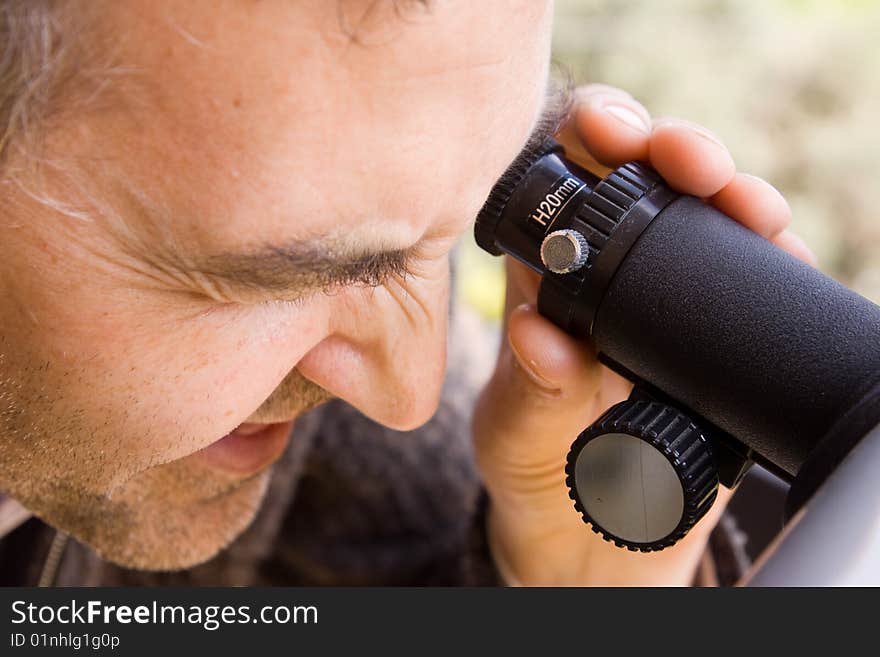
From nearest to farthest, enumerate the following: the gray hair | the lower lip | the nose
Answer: the gray hair, the nose, the lower lip

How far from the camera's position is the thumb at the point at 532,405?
76 centimetres

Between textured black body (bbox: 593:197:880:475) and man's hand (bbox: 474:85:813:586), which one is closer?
textured black body (bbox: 593:197:880:475)

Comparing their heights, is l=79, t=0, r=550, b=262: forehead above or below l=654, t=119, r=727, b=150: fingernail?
above

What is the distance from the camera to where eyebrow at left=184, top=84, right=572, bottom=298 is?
55 cm

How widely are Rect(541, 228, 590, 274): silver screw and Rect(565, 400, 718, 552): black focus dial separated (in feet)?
0.34

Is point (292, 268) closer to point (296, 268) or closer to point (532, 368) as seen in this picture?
point (296, 268)

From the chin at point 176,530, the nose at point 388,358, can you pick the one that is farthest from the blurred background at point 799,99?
the nose at point 388,358

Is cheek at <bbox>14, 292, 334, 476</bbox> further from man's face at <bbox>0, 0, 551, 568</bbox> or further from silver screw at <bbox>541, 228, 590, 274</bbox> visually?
silver screw at <bbox>541, 228, 590, 274</bbox>

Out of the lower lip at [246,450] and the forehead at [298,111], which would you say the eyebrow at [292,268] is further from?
the lower lip at [246,450]

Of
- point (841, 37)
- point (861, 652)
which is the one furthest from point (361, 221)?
point (841, 37)

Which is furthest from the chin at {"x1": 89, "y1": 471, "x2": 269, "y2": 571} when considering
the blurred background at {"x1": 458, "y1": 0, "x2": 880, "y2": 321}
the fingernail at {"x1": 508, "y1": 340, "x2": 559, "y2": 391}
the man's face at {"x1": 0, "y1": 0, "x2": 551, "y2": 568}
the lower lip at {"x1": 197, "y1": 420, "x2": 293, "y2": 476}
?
the blurred background at {"x1": 458, "y1": 0, "x2": 880, "y2": 321}

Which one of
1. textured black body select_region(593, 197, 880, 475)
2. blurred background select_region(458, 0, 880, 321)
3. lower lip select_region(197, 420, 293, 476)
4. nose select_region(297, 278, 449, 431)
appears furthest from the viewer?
blurred background select_region(458, 0, 880, 321)

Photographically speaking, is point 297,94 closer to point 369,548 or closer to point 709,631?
point 709,631

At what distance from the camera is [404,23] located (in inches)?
20.2
